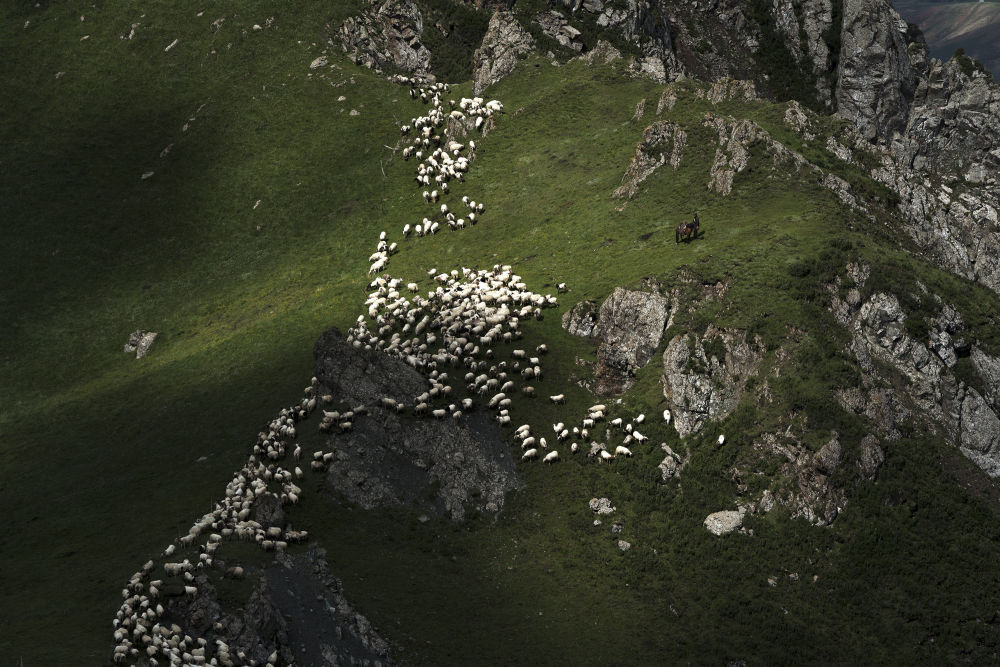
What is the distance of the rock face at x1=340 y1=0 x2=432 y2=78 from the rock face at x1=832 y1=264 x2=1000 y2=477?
257 feet

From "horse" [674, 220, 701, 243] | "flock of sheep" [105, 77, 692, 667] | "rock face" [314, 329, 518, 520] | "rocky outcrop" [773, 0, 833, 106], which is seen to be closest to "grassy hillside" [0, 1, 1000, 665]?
"horse" [674, 220, 701, 243]

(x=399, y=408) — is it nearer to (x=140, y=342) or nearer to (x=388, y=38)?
(x=140, y=342)

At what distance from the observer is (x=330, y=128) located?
113562mm

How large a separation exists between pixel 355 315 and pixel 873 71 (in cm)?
12078

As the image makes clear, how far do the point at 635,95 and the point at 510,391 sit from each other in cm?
5033

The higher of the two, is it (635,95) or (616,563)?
(635,95)

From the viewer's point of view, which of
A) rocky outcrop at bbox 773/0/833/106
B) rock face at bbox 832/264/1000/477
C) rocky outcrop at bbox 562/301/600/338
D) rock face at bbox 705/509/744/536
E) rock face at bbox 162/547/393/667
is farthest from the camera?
rocky outcrop at bbox 773/0/833/106

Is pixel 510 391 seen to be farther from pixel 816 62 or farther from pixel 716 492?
pixel 816 62

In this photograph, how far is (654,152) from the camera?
88250 millimetres

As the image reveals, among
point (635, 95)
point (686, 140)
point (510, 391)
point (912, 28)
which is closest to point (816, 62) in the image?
point (912, 28)

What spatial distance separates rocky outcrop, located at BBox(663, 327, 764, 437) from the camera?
62.8m

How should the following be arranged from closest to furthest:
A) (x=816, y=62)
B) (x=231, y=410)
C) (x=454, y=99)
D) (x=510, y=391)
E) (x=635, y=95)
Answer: (x=510, y=391) → (x=231, y=410) → (x=635, y=95) → (x=454, y=99) → (x=816, y=62)

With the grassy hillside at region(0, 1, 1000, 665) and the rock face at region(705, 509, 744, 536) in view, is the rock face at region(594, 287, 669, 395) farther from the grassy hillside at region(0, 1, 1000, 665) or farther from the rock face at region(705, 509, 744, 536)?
the rock face at region(705, 509, 744, 536)

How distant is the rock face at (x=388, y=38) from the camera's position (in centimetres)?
12325
